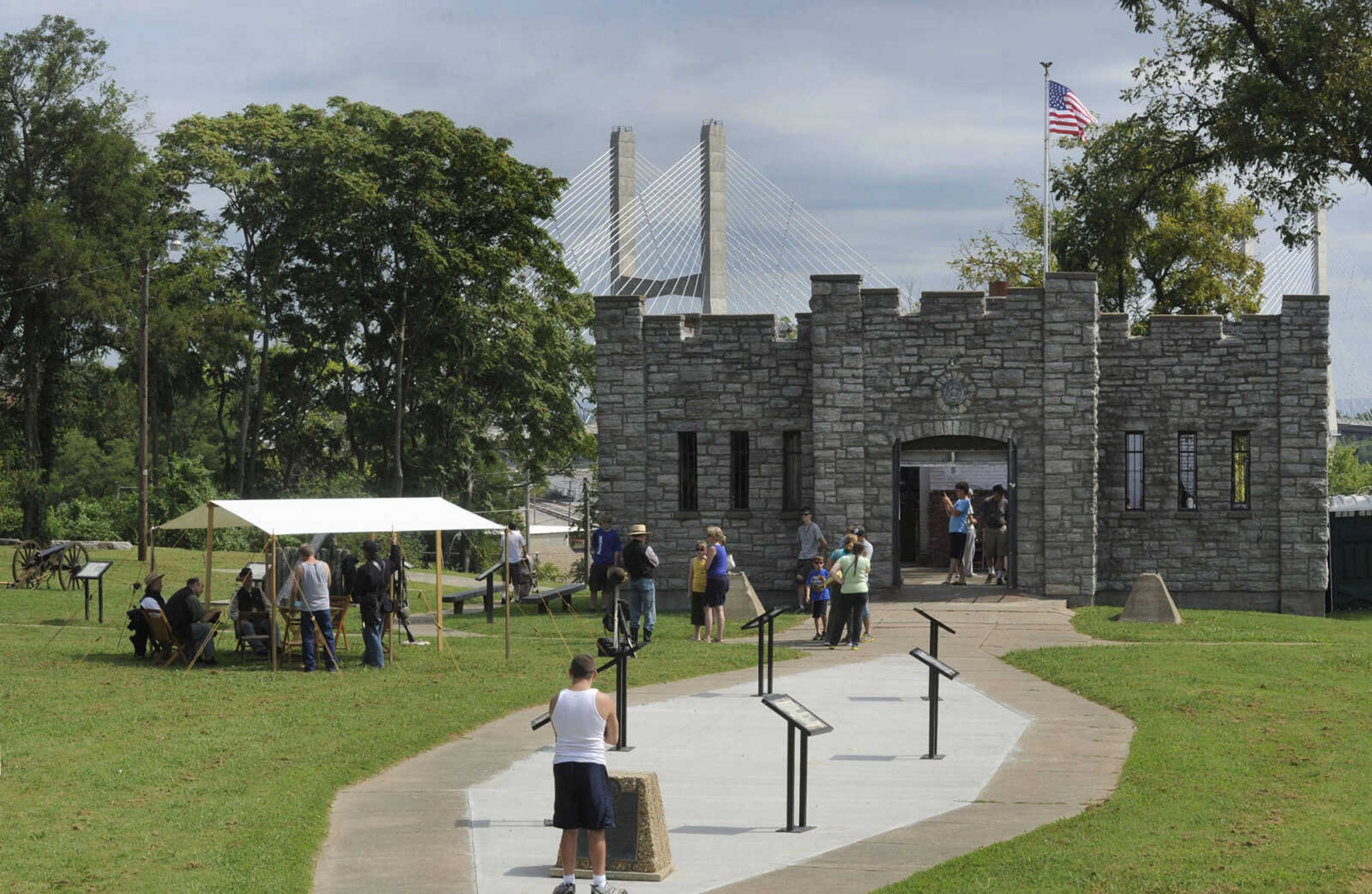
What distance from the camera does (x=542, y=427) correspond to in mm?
49688

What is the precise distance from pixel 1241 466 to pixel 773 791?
19931 mm

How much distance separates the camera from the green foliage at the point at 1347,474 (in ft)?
277

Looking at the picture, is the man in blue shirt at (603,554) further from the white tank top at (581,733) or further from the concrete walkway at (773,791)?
the white tank top at (581,733)

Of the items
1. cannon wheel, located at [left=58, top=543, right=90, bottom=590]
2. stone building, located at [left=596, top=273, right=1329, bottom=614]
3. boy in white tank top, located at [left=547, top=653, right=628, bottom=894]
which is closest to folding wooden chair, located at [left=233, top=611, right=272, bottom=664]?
stone building, located at [left=596, top=273, right=1329, bottom=614]

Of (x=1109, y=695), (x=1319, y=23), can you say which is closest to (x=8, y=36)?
(x=1319, y=23)

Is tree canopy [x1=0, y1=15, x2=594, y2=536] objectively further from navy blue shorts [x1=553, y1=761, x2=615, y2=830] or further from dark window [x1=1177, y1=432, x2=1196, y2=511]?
navy blue shorts [x1=553, y1=761, x2=615, y2=830]

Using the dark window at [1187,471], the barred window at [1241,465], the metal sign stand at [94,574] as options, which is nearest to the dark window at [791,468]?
the dark window at [1187,471]

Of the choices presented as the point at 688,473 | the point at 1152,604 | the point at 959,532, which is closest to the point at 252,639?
the point at 688,473

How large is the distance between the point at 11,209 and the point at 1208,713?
3830 cm

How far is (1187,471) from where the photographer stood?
93.9 feet

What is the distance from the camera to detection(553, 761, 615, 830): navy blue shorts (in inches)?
344

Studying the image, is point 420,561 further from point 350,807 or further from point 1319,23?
point 350,807

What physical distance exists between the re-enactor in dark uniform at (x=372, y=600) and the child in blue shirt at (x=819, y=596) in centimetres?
631

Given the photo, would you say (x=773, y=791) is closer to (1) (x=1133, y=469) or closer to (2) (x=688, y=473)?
(2) (x=688, y=473)
